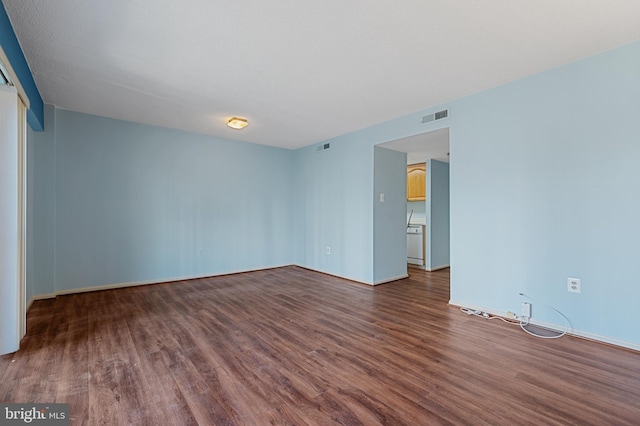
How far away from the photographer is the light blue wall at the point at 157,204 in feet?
12.9

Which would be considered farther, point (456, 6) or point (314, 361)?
point (314, 361)

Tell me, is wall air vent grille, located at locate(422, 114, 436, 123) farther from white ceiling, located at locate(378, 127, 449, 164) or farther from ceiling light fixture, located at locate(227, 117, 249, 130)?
ceiling light fixture, located at locate(227, 117, 249, 130)

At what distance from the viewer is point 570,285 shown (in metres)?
2.60

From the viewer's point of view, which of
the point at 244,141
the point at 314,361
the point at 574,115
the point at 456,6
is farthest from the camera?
the point at 244,141

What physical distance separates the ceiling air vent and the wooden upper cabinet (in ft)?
7.57

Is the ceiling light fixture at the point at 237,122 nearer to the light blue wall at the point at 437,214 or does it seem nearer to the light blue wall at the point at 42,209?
the light blue wall at the point at 42,209

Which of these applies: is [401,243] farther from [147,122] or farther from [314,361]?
[147,122]

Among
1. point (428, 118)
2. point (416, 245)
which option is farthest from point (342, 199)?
point (416, 245)

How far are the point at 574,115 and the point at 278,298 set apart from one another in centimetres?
368

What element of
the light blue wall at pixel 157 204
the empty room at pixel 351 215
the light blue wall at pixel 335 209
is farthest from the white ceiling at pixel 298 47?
the light blue wall at pixel 335 209

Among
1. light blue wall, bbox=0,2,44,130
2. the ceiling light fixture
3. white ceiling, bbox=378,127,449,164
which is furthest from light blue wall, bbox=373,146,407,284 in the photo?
light blue wall, bbox=0,2,44,130

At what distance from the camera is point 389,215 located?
15.4ft

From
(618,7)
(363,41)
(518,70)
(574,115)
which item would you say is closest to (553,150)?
(574,115)
